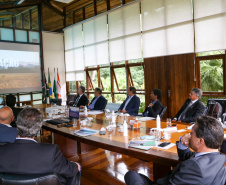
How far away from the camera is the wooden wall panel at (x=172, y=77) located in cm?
505

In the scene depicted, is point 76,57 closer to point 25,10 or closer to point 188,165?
point 25,10

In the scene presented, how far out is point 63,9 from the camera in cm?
874

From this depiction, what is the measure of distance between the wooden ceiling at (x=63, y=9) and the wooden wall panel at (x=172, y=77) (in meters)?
2.65

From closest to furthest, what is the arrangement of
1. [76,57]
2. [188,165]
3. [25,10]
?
[188,165] → [25,10] → [76,57]

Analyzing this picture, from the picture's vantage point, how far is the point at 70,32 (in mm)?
8656

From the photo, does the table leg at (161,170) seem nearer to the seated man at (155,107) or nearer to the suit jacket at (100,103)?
the seated man at (155,107)

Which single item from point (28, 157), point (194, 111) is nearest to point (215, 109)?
point (194, 111)

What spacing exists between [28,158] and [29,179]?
0.70 feet

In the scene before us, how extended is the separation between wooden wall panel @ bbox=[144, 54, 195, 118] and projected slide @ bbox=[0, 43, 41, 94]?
14.9ft

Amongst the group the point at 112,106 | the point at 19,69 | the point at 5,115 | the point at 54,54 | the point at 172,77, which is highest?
the point at 54,54

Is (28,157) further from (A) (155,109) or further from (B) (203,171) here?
(A) (155,109)

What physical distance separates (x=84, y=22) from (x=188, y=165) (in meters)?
7.45

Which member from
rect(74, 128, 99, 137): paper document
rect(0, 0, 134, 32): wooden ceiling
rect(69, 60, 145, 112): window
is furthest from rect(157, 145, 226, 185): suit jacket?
rect(0, 0, 134, 32): wooden ceiling


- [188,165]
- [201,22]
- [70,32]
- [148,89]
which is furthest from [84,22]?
[188,165]
